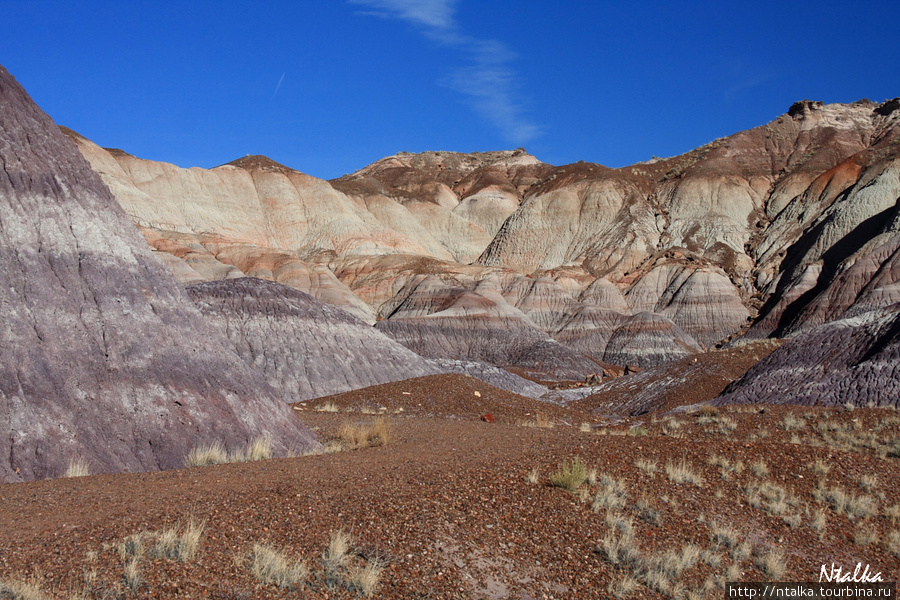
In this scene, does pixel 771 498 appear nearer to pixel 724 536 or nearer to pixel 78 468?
pixel 724 536

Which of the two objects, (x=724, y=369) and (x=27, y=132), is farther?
(x=724, y=369)

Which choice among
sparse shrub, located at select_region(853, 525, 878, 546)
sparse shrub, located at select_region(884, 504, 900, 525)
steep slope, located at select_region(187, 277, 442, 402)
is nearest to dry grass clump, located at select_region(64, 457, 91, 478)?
sparse shrub, located at select_region(853, 525, 878, 546)

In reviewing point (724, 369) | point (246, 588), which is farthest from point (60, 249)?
point (724, 369)

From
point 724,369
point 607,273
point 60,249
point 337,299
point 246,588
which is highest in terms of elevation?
point 607,273

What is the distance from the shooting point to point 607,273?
83938 mm

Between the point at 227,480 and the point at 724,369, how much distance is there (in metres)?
23.3

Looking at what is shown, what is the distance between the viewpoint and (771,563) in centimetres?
669

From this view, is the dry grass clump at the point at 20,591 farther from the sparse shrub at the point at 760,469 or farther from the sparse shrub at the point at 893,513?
the sparse shrub at the point at 893,513

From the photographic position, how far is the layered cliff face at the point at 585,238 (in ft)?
195

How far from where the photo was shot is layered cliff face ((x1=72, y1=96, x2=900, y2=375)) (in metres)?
59.3

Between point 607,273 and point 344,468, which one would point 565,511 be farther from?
point 607,273

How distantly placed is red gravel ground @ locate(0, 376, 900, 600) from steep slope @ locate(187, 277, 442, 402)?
16005 millimetres

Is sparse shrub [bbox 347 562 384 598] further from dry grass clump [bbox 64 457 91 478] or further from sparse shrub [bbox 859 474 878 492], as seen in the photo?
sparse shrub [bbox 859 474 878 492]

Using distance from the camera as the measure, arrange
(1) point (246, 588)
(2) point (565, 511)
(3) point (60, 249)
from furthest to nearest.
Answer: (3) point (60, 249) < (2) point (565, 511) < (1) point (246, 588)
